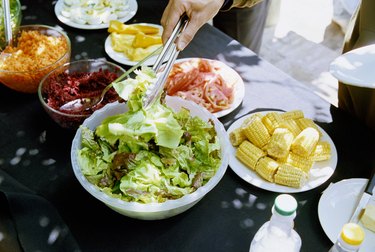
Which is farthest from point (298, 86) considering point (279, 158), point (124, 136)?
point (124, 136)

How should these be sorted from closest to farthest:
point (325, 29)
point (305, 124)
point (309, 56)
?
1. point (305, 124)
2. point (309, 56)
3. point (325, 29)

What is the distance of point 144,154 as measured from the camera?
108cm

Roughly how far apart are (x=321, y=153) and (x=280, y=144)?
0.45 ft

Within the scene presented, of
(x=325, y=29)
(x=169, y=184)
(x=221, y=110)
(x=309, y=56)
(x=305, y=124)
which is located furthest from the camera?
(x=325, y=29)

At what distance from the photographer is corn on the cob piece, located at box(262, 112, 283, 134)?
4.24 feet

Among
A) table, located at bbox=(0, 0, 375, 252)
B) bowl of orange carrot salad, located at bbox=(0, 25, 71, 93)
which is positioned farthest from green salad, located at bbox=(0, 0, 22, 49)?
table, located at bbox=(0, 0, 375, 252)

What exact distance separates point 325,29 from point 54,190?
110 inches

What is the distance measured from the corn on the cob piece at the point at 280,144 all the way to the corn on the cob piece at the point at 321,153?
0.08 metres

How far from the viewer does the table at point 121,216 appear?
1.07 meters

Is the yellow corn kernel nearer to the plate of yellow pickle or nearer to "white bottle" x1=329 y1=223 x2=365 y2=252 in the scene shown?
the plate of yellow pickle

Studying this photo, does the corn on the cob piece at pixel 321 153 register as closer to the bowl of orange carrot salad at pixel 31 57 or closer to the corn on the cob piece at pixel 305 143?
the corn on the cob piece at pixel 305 143

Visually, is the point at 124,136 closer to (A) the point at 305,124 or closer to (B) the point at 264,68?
(A) the point at 305,124

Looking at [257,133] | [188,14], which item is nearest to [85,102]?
[188,14]

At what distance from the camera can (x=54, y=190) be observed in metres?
1.20
